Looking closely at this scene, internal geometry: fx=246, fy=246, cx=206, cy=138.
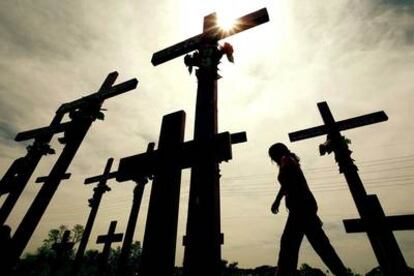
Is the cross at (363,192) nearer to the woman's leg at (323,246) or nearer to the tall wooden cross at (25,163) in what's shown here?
the woman's leg at (323,246)

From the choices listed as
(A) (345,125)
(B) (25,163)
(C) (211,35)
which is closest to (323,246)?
(C) (211,35)

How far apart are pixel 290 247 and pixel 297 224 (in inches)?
10.9

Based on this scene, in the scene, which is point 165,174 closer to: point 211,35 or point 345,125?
point 211,35

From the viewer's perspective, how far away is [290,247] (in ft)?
9.39

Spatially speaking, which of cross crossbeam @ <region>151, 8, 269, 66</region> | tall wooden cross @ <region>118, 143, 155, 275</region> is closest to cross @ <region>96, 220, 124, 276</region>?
tall wooden cross @ <region>118, 143, 155, 275</region>

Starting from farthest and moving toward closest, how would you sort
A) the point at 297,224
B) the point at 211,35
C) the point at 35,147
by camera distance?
the point at 35,147 → the point at 211,35 → the point at 297,224

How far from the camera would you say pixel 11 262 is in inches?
185

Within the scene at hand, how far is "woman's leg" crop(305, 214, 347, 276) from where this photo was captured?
2.69 m

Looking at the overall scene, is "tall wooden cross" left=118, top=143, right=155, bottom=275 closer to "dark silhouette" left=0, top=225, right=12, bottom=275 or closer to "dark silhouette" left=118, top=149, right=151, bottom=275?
"dark silhouette" left=118, top=149, right=151, bottom=275

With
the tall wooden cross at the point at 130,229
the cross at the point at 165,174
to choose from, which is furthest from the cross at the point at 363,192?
the tall wooden cross at the point at 130,229

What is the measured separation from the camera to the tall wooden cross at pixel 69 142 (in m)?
5.02

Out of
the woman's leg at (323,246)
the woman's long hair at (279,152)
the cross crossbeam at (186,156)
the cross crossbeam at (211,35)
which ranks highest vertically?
the cross crossbeam at (211,35)

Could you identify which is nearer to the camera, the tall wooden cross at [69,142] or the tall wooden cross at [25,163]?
the tall wooden cross at [69,142]

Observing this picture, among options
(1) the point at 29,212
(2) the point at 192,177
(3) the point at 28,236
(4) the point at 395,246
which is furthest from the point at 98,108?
(4) the point at 395,246
